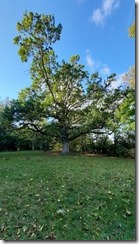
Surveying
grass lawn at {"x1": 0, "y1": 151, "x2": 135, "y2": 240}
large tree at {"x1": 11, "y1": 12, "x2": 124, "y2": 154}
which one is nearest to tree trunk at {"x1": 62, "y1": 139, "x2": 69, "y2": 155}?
large tree at {"x1": 11, "y1": 12, "x2": 124, "y2": 154}

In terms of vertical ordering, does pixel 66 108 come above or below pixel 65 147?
above

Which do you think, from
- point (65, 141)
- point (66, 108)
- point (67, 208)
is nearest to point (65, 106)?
point (66, 108)

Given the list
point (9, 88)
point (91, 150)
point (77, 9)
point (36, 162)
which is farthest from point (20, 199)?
point (91, 150)

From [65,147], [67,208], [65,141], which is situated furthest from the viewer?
[65,141]

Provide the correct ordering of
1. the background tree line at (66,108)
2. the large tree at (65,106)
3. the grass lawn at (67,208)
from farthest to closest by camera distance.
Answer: the large tree at (65,106) < the background tree line at (66,108) < the grass lawn at (67,208)

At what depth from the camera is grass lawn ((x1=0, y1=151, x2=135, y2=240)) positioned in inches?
55.3

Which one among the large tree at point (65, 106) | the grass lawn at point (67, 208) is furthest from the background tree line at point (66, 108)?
the grass lawn at point (67, 208)

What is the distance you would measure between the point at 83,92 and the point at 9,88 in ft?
11.2

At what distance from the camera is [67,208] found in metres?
1.69

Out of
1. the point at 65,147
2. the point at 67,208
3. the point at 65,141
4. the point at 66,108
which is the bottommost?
the point at 67,208

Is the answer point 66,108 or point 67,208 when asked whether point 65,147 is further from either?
point 67,208

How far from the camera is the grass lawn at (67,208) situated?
1.40 meters

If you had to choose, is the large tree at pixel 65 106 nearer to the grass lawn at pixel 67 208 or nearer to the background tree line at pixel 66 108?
the background tree line at pixel 66 108

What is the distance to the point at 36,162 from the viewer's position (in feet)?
12.6
